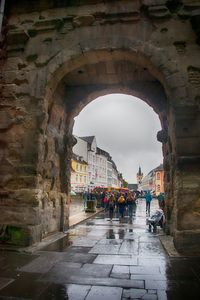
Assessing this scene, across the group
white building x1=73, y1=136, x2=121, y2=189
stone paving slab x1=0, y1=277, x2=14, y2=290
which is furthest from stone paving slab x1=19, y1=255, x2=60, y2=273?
white building x1=73, y1=136, x2=121, y2=189

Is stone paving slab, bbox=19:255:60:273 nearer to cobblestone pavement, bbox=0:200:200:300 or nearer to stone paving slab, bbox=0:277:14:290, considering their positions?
cobblestone pavement, bbox=0:200:200:300

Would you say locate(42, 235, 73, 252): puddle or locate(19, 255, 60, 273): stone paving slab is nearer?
locate(19, 255, 60, 273): stone paving slab

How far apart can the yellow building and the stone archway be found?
144 ft

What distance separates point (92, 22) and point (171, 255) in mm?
5641

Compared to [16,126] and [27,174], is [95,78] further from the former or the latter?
[27,174]

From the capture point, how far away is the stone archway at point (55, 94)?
19.1ft

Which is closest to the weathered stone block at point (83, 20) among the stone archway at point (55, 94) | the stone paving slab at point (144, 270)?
the stone archway at point (55, 94)

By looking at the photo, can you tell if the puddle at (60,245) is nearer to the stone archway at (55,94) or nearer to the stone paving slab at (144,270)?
the stone archway at (55,94)

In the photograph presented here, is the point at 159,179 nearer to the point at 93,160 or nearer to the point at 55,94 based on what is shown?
the point at 93,160

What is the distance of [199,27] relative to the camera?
613 cm

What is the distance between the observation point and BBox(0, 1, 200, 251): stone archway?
19.1 feet

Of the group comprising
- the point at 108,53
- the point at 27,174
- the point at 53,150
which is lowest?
the point at 27,174

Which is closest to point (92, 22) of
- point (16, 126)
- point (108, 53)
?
point (108, 53)

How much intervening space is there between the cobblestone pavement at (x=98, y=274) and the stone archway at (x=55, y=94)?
2.82 ft
